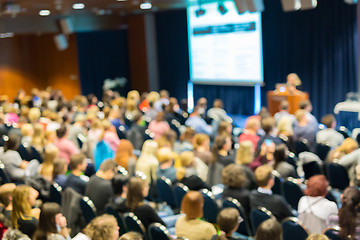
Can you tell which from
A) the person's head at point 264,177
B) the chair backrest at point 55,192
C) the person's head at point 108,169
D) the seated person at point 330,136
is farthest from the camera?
the seated person at point 330,136

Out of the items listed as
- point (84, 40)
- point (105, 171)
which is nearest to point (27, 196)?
point (105, 171)

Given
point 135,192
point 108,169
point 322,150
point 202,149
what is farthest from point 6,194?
point 322,150

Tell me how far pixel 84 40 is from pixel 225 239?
16.4 metres

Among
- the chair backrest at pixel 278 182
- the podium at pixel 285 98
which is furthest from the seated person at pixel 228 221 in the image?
the podium at pixel 285 98

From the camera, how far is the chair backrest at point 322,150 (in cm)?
743

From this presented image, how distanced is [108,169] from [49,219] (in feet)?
4.87

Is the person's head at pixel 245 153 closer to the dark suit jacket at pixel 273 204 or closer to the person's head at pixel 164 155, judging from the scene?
the person's head at pixel 164 155

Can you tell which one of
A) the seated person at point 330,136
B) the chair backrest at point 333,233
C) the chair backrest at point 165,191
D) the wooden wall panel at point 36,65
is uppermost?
the wooden wall panel at point 36,65

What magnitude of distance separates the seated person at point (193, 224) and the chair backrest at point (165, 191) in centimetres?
152

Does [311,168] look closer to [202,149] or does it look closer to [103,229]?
A: [202,149]

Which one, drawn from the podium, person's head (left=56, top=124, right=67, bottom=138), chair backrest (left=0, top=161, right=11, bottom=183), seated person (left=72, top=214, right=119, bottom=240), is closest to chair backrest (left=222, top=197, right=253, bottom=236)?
seated person (left=72, top=214, right=119, bottom=240)

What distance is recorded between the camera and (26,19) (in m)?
17.1

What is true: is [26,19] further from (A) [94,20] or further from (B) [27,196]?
(B) [27,196]

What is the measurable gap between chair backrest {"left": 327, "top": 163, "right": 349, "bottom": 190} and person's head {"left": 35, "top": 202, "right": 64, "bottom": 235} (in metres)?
3.71
